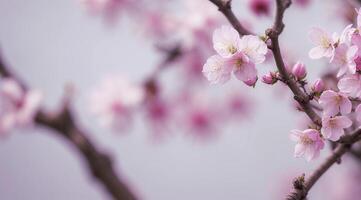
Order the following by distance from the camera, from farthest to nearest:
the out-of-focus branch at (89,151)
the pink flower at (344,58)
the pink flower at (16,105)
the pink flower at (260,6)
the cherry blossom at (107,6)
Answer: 1. the cherry blossom at (107,6)
2. the pink flower at (16,105)
3. the out-of-focus branch at (89,151)
4. the pink flower at (260,6)
5. the pink flower at (344,58)

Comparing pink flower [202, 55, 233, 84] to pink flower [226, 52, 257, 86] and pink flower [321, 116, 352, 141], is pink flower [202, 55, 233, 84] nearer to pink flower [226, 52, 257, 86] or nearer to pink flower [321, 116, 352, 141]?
pink flower [226, 52, 257, 86]

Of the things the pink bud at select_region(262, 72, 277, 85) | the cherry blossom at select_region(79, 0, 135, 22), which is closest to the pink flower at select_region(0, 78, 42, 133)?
the cherry blossom at select_region(79, 0, 135, 22)

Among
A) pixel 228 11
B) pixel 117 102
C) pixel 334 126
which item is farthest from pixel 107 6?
pixel 334 126

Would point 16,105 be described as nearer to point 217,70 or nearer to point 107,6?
point 107,6

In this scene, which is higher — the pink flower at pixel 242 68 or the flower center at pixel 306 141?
the pink flower at pixel 242 68

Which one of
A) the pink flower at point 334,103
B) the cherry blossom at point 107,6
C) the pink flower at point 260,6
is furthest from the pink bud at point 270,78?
the cherry blossom at point 107,6

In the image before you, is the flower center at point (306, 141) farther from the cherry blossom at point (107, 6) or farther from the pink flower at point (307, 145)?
the cherry blossom at point (107, 6)
